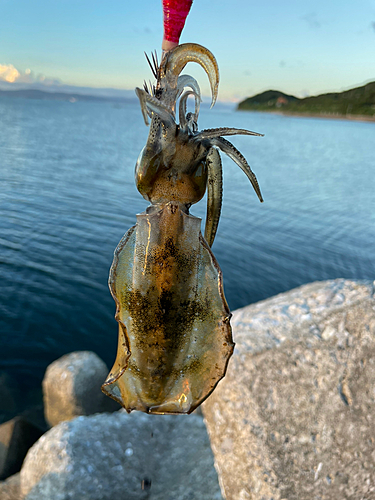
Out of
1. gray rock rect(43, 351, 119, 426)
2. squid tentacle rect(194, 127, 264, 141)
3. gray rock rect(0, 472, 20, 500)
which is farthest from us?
gray rock rect(43, 351, 119, 426)

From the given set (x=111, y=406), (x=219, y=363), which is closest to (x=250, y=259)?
(x=111, y=406)

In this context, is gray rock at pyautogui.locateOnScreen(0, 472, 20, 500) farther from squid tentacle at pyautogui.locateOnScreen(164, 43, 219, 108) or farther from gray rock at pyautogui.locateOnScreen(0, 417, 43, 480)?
squid tentacle at pyautogui.locateOnScreen(164, 43, 219, 108)

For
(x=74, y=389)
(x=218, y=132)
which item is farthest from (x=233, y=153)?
(x=74, y=389)

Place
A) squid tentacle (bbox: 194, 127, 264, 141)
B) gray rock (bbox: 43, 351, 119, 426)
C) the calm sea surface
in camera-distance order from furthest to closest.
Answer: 1. the calm sea surface
2. gray rock (bbox: 43, 351, 119, 426)
3. squid tentacle (bbox: 194, 127, 264, 141)

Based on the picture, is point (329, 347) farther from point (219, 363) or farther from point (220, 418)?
point (219, 363)

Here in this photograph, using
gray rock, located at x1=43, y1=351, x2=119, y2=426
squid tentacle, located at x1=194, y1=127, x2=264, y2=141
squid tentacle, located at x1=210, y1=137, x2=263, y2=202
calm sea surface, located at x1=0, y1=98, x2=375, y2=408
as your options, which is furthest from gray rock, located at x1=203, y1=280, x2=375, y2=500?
calm sea surface, located at x1=0, y1=98, x2=375, y2=408

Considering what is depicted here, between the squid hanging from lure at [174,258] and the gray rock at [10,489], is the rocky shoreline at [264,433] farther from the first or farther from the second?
the squid hanging from lure at [174,258]

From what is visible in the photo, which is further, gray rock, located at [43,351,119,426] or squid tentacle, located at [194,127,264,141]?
gray rock, located at [43,351,119,426]
